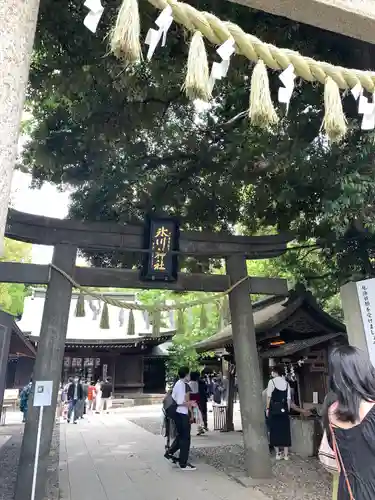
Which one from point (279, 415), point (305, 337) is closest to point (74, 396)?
point (305, 337)

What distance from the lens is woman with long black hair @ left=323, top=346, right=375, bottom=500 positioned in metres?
1.87

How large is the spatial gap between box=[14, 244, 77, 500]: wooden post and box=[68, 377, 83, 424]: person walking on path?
33.0 ft

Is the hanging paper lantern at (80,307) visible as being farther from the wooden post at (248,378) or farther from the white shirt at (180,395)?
the wooden post at (248,378)

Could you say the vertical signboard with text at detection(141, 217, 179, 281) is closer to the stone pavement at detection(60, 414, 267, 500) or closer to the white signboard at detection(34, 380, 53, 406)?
the white signboard at detection(34, 380, 53, 406)

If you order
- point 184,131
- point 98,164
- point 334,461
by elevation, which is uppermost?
point 184,131

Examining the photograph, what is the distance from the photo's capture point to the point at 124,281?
21.9 feet

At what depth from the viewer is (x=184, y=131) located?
26.3ft

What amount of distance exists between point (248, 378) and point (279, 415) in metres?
1.76

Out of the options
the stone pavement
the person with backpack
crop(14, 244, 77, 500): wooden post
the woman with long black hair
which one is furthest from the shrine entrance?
the woman with long black hair

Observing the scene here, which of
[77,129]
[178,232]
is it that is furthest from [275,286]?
[77,129]

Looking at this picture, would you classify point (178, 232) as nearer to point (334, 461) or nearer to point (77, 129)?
point (77, 129)

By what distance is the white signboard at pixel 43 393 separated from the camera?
5.21 meters

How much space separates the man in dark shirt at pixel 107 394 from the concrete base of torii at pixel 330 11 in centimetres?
1923

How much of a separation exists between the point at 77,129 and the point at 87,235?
1.86 meters
